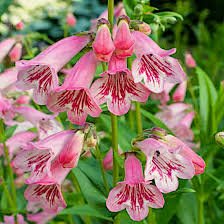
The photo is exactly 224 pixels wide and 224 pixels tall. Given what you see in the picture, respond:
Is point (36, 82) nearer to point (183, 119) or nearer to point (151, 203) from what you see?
point (151, 203)

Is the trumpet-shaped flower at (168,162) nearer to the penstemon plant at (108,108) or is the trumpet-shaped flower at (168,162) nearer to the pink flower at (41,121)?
the penstemon plant at (108,108)

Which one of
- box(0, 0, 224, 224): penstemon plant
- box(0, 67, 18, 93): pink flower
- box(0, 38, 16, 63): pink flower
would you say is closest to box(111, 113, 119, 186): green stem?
box(0, 0, 224, 224): penstemon plant

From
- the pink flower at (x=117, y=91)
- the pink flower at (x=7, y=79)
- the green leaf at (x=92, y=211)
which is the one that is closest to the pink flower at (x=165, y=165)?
the pink flower at (x=117, y=91)

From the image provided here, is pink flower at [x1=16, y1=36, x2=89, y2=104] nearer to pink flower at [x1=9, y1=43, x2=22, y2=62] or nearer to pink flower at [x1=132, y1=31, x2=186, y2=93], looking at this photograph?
pink flower at [x1=132, y1=31, x2=186, y2=93]

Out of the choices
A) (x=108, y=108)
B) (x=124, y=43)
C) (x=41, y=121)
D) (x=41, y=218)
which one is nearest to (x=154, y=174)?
(x=108, y=108)

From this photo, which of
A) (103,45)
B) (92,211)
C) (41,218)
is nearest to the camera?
(103,45)

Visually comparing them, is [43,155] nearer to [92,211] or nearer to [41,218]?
[92,211]

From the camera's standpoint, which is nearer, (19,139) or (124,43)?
(124,43)
